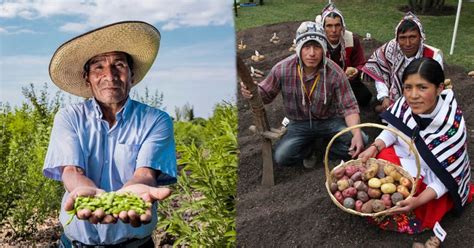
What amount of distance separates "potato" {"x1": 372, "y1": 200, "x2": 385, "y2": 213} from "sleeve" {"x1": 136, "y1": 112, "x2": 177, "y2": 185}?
1152 millimetres

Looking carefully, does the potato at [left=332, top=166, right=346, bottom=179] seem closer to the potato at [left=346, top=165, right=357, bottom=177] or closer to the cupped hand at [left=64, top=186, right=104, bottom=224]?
the potato at [left=346, top=165, right=357, bottom=177]

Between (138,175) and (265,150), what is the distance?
1.42 m

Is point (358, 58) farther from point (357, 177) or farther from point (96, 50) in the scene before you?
point (96, 50)

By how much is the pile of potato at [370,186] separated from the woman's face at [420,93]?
0.33 metres

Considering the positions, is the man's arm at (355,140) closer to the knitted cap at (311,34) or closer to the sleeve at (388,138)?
the sleeve at (388,138)

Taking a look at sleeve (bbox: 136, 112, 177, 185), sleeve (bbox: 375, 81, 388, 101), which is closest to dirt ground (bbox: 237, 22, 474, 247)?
sleeve (bbox: 375, 81, 388, 101)

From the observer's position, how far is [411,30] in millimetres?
2471

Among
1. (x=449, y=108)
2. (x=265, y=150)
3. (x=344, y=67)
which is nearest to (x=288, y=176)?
(x=265, y=150)

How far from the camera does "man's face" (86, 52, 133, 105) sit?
1329 millimetres

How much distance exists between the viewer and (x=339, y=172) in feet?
8.07

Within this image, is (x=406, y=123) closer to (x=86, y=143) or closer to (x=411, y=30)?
(x=411, y=30)

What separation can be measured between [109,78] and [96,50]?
0.07 m

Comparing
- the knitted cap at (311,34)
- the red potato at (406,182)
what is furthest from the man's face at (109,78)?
the red potato at (406,182)

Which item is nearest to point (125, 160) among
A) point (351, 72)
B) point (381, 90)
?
point (381, 90)
